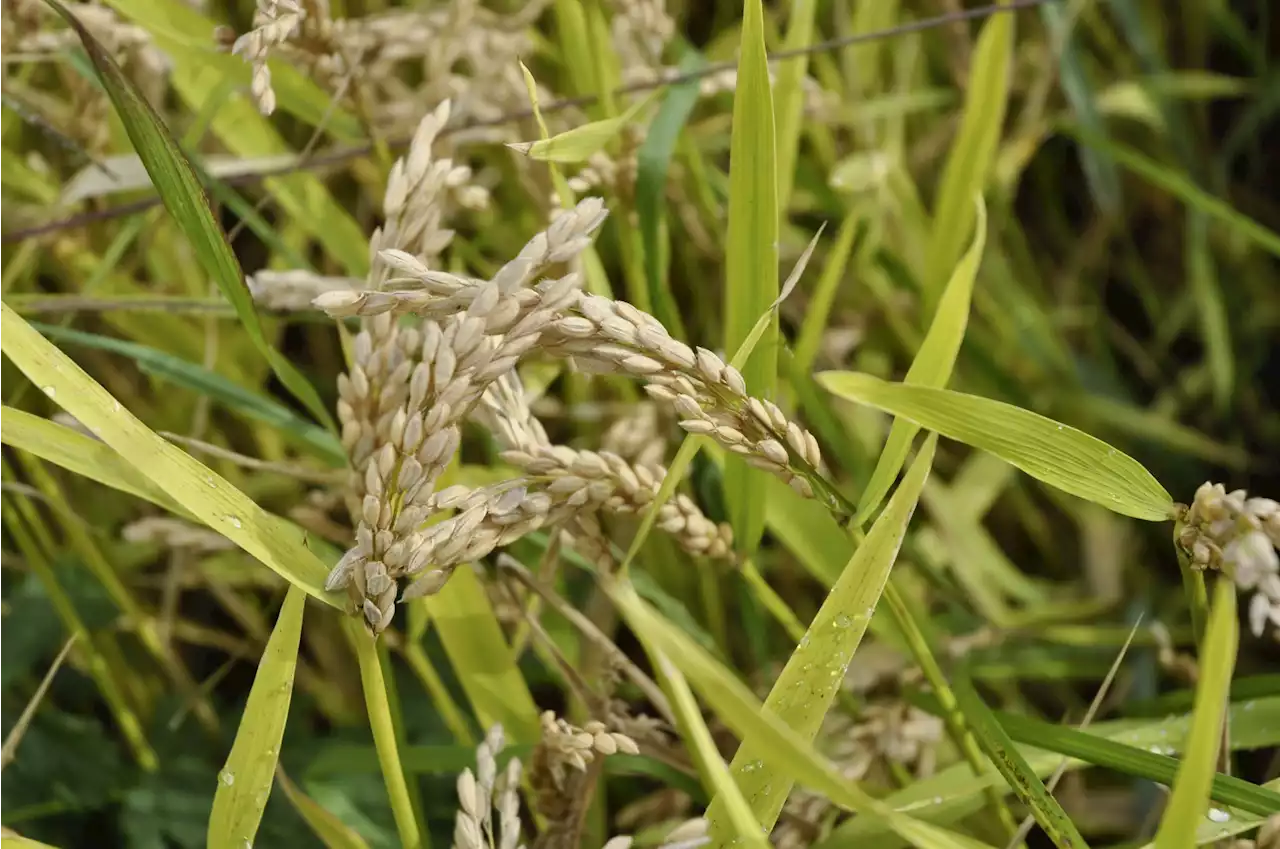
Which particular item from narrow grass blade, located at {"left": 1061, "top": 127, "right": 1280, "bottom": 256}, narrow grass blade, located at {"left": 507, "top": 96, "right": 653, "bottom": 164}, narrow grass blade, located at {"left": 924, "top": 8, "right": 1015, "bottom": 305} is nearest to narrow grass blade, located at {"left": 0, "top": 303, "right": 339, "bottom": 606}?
narrow grass blade, located at {"left": 507, "top": 96, "right": 653, "bottom": 164}

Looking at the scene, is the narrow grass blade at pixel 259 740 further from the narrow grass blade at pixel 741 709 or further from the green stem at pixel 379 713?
the narrow grass blade at pixel 741 709

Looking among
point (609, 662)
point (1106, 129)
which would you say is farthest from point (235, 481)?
point (1106, 129)

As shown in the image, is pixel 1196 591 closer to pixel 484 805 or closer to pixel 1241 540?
pixel 1241 540

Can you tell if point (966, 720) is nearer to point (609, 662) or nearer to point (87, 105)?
point (609, 662)

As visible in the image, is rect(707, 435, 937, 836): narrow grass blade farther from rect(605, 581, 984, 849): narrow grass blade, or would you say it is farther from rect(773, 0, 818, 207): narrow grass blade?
rect(773, 0, 818, 207): narrow grass blade

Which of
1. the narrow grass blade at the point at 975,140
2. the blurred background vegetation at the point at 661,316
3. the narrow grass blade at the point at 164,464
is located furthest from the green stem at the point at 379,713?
the narrow grass blade at the point at 975,140

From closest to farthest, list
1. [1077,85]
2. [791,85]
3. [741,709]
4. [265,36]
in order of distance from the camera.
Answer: [741,709] → [265,36] → [791,85] → [1077,85]

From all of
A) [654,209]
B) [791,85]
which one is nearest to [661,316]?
[654,209]

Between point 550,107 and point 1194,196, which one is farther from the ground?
point 550,107
